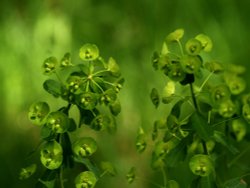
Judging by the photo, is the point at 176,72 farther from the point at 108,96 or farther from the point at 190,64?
the point at 108,96

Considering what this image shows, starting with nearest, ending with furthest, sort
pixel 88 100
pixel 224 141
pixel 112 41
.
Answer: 1. pixel 88 100
2. pixel 224 141
3. pixel 112 41

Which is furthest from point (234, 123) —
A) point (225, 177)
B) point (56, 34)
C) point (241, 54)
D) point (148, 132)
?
Result: point (56, 34)

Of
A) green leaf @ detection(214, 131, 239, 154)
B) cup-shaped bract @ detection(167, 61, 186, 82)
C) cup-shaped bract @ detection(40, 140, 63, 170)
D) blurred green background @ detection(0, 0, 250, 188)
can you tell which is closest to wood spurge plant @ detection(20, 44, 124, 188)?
cup-shaped bract @ detection(40, 140, 63, 170)

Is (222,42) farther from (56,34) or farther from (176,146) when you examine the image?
(176,146)

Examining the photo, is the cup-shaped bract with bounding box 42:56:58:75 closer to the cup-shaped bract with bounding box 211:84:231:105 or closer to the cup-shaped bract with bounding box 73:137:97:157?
the cup-shaped bract with bounding box 73:137:97:157

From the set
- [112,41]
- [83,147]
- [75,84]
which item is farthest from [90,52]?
[112,41]

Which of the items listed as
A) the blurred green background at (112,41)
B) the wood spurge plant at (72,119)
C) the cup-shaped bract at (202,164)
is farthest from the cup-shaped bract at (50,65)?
the blurred green background at (112,41)

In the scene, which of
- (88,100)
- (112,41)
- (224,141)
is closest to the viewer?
(88,100)
